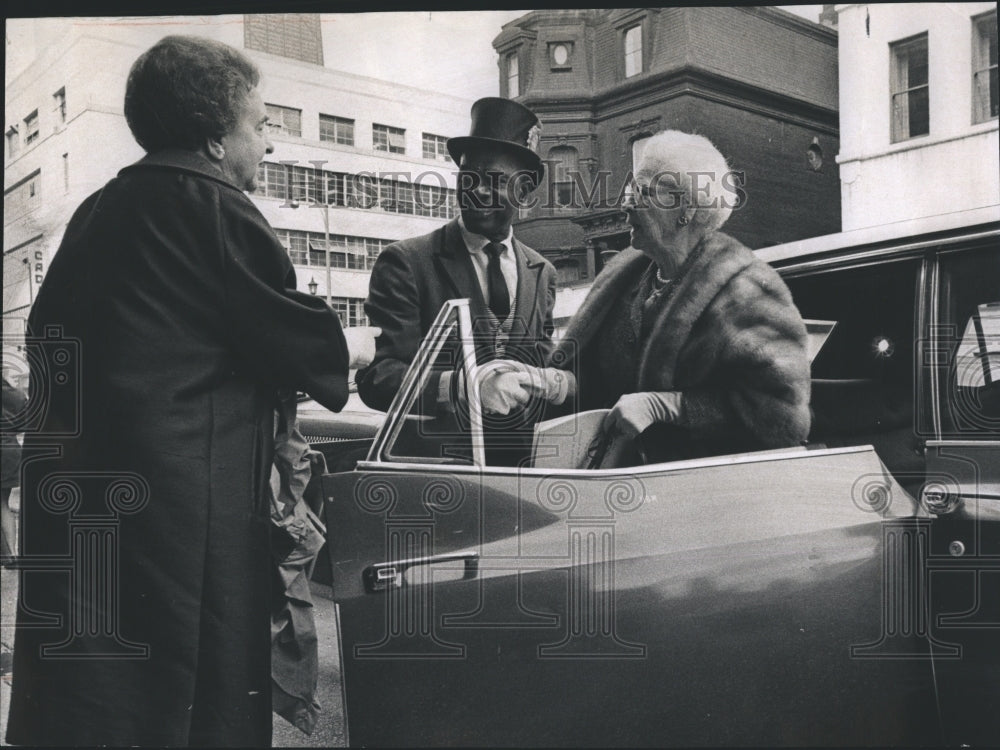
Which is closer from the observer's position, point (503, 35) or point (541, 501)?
point (541, 501)

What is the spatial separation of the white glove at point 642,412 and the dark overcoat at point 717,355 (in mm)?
30

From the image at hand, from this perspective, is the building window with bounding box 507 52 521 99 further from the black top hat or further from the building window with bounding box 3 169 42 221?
the building window with bounding box 3 169 42 221

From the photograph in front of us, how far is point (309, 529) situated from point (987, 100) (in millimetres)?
3257

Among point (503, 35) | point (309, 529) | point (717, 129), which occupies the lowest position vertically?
point (309, 529)

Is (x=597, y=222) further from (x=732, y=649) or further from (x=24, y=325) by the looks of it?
(x=24, y=325)

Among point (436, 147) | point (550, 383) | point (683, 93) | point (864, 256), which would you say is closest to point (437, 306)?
point (550, 383)

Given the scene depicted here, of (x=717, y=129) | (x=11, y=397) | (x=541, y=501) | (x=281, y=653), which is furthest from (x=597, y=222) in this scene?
(x=11, y=397)

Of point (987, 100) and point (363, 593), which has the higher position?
point (987, 100)

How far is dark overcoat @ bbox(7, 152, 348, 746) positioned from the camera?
361cm

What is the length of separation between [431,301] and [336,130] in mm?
788

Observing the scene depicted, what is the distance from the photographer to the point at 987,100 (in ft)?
13.1

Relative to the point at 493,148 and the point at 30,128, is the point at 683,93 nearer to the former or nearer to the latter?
the point at 493,148
